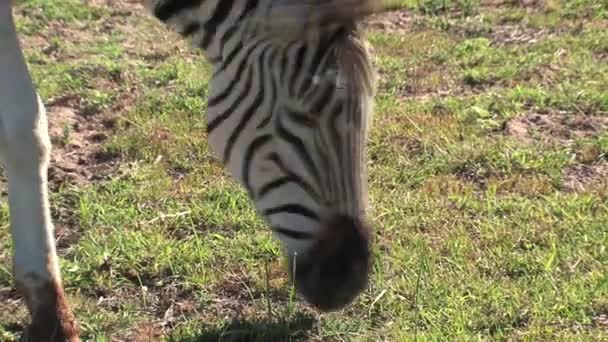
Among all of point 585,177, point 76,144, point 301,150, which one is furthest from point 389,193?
point 301,150

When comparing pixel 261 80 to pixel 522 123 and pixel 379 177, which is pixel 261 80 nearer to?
pixel 379 177

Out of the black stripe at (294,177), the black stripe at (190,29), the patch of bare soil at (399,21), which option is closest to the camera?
the black stripe at (294,177)

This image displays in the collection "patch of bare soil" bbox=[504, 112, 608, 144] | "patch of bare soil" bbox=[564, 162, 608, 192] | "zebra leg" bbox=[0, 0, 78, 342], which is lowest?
"patch of bare soil" bbox=[564, 162, 608, 192]

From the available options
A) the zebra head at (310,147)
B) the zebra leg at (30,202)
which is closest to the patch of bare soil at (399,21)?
the zebra leg at (30,202)

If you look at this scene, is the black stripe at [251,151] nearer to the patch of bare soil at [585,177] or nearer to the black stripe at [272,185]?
the black stripe at [272,185]

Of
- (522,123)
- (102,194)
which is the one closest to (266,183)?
(102,194)

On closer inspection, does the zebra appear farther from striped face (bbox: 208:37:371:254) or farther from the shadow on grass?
the shadow on grass

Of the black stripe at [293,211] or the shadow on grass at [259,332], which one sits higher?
the black stripe at [293,211]

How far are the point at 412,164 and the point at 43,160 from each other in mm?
2179

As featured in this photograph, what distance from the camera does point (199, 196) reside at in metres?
4.79

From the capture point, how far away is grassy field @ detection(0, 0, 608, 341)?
3805 mm

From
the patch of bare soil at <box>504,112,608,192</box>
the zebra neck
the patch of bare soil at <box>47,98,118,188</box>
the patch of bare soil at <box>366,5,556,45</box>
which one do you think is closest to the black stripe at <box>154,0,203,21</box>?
the zebra neck

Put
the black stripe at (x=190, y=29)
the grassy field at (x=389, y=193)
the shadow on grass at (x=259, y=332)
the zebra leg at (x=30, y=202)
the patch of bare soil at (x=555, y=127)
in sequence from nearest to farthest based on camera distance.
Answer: the black stripe at (x=190, y=29) → the zebra leg at (x=30, y=202) → the shadow on grass at (x=259, y=332) → the grassy field at (x=389, y=193) → the patch of bare soil at (x=555, y=127)

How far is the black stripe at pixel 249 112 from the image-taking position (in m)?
2.96
